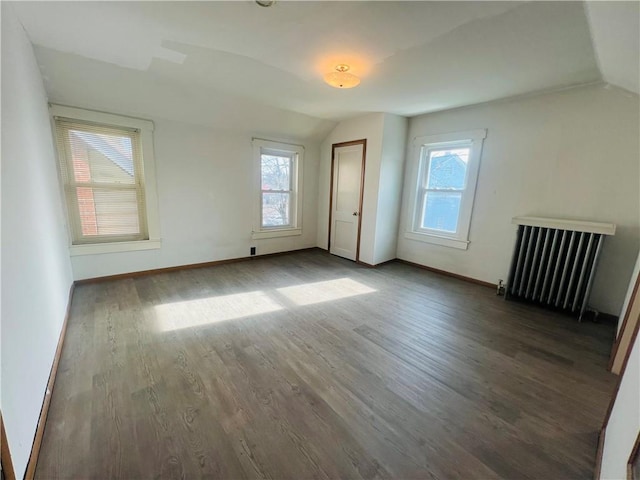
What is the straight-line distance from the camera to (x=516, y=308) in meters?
2.93

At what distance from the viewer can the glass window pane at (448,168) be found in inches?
144

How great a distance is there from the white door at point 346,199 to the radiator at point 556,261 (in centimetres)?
222

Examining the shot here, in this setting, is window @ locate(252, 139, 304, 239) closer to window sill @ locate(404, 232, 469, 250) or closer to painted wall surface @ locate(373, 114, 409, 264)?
painted wall surface @ locate(373, 114, 409, 264)

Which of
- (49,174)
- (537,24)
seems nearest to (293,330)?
(49,174)

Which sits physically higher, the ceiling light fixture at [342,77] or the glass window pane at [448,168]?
the ceiling light fixture at [342,77]

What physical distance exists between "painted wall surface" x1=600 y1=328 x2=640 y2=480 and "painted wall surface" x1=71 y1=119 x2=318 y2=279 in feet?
13.8

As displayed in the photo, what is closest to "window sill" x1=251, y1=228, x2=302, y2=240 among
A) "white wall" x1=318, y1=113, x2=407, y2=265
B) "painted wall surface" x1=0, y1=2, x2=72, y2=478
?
"white wall" x1=318, y1=113, x2=407, y2=265

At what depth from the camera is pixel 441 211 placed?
155 inches

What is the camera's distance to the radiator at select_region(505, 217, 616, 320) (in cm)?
258

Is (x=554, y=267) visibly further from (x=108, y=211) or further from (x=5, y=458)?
(x=108, y=211)

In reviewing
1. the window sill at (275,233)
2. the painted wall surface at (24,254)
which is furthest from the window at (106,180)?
the window sill at (275,233)

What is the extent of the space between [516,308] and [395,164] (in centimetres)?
249

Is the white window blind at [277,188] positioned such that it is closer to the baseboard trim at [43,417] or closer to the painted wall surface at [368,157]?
the painted wall surface at [368,157]

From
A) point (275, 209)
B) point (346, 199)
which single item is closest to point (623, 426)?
point (346, 199)
